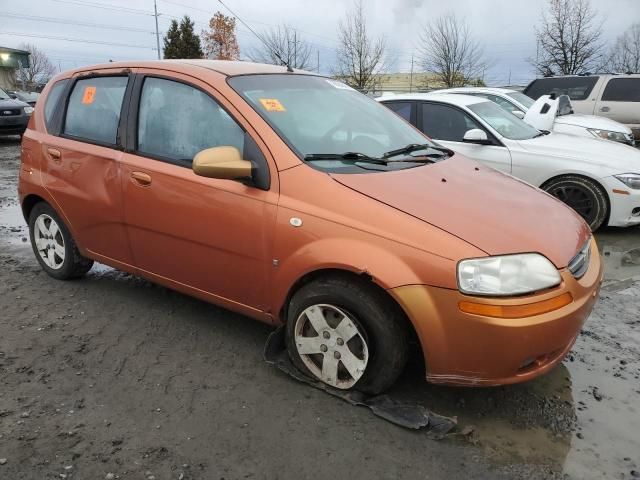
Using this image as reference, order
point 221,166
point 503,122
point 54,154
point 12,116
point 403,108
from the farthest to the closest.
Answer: point 12,116, point 403,108, point 503,122, point 54,154, point 221,166

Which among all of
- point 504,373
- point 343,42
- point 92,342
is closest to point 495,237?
point 504,373

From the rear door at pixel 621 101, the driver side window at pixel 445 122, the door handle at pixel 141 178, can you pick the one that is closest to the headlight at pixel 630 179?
the driver side window at pixel 445 122

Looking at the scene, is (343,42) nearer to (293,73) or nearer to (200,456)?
(293,73)

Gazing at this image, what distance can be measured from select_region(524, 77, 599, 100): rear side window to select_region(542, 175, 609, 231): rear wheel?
8.02 meters

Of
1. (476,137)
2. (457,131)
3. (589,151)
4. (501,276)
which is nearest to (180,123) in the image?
(501,276)

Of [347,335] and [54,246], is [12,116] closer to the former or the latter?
[54,246]

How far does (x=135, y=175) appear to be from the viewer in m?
3.44

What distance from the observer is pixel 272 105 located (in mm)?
3195

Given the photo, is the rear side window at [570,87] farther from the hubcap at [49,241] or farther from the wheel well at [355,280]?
the wheel well at [355,280]

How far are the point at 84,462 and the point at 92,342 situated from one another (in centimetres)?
119

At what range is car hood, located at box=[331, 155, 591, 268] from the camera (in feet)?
8.32

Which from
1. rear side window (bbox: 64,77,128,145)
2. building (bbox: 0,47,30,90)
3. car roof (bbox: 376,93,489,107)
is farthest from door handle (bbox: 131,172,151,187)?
building (bbox: 0,47,30,90)

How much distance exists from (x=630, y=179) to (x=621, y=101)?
8049 mm

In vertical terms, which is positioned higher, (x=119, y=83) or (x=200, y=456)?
(x=119, y=83)
